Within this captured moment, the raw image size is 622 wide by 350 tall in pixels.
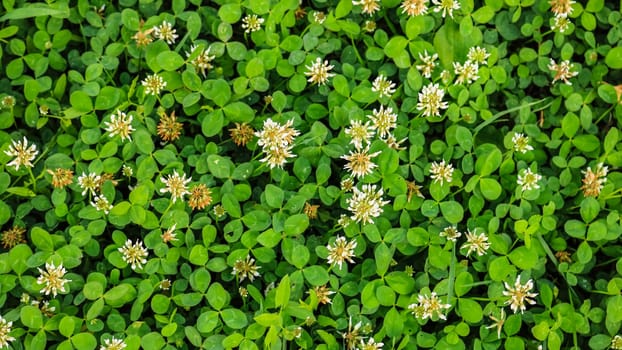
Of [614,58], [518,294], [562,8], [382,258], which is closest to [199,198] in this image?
[382,258]

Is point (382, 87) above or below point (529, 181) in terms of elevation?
above

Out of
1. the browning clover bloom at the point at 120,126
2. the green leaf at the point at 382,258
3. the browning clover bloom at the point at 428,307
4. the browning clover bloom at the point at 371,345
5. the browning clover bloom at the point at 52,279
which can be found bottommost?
the browning clover bloom at the point at 371,345

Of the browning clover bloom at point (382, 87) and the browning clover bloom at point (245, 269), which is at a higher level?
the browning clover bloom at point (382, 87)

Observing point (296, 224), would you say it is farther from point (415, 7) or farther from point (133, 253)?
point (415, 7)

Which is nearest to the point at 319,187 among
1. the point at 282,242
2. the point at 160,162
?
the point at 282,242

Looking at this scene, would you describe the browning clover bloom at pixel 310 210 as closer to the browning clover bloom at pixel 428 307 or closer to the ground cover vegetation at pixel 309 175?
the ground cover vegetation at pixel 309 175

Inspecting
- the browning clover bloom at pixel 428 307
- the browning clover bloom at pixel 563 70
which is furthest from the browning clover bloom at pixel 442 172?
the browning clover bloom at pixel 563 70

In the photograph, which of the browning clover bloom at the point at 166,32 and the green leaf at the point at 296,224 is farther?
the browning clover bloom at the point at 166,32
